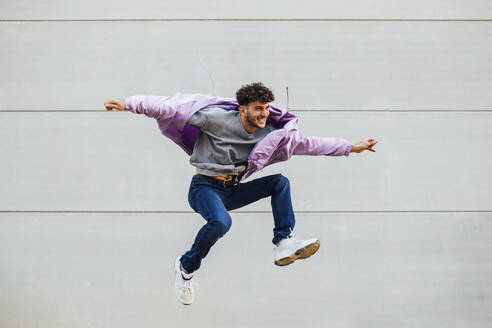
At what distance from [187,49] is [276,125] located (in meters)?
1.62

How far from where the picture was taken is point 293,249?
124 inches

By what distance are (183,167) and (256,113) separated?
5.47 ft

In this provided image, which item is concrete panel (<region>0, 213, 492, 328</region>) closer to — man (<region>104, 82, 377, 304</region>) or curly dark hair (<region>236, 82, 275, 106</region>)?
man (<region>104, 82, 377, 304</region>)

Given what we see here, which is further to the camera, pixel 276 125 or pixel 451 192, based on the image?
pixel 451 192

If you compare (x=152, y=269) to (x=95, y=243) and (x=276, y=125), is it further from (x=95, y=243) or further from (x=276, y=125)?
(x=276, y=125)

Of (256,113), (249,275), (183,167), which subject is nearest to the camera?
(256,113)

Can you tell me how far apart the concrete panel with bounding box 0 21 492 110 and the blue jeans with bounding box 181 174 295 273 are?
1453 millimetres

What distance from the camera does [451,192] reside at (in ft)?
15.1

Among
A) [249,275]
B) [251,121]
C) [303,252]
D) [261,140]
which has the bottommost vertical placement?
[249,275]

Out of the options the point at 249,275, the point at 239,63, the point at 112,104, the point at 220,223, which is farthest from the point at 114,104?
the point at 249,275

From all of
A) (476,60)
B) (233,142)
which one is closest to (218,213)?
(233,142)

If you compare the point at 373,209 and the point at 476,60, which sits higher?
the point at 476,60

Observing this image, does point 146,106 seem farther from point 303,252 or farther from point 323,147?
point 303,252

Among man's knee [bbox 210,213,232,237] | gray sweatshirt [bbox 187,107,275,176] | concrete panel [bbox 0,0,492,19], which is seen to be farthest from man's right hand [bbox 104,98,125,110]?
concrete panel [bbox 0,0,492,19]
